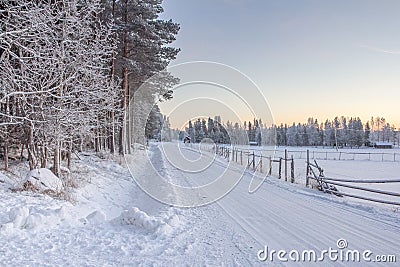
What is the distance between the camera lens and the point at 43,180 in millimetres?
8375

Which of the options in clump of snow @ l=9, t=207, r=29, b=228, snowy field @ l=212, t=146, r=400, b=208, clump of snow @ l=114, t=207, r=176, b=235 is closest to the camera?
clump of snow @ l=9, t=207, r=29, b=228

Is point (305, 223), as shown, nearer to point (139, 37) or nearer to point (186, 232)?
point (186, 232)

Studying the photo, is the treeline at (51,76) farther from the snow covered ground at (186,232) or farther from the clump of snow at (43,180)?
the snow covered ground at (186,232)

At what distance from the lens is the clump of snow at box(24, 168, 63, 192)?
8.19 metres

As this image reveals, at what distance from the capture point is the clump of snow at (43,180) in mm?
8188

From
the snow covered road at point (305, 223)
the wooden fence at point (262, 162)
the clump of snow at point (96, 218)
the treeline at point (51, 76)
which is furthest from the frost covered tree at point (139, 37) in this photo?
the clump of snow at point (96, 218)

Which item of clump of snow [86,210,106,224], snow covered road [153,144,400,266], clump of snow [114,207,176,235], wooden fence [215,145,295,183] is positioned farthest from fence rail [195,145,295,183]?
clump of snow [86,210,106,224]

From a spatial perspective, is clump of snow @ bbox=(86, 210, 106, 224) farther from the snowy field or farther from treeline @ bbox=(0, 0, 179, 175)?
the snowy field

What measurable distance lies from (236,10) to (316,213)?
1316 centimetres

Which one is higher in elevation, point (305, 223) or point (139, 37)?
→ point (139, 37)

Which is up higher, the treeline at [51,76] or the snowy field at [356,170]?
the treeline at [51,76]

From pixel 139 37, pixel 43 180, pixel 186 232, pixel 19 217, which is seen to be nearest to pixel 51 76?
pixel 43 180

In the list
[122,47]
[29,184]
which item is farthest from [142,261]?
[122,47]

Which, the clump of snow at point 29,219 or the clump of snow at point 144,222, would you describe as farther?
the clump of snow at point 144,222
